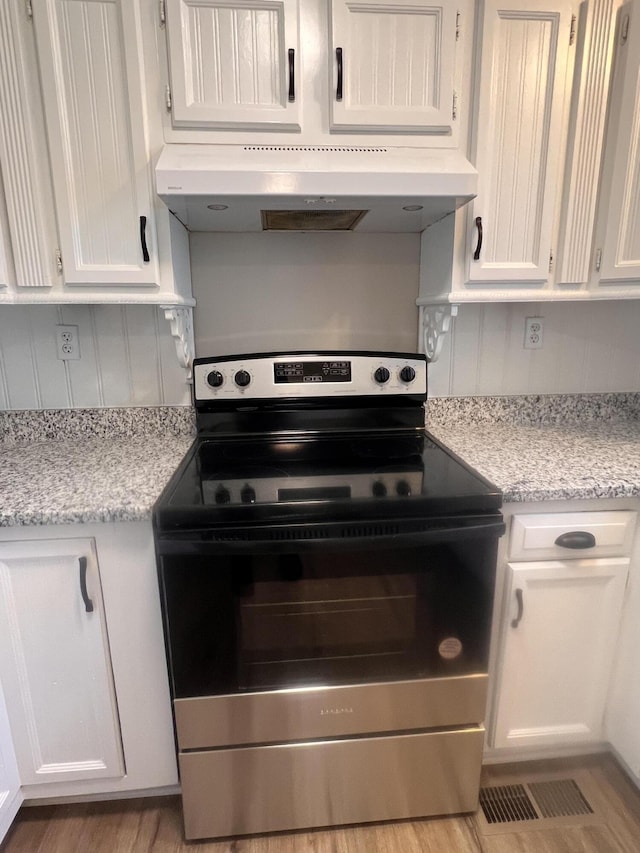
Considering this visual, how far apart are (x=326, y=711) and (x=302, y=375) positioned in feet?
3.05

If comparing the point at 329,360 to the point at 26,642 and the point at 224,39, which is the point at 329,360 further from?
the point at 26,642

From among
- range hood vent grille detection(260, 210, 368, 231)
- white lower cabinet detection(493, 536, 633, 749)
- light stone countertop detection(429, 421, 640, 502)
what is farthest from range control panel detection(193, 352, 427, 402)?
white lower cabinet detection(493, 536, 633, 749)

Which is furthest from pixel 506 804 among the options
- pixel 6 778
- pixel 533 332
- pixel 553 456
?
pixel 533 332

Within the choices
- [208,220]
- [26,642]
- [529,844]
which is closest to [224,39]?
[208,220]

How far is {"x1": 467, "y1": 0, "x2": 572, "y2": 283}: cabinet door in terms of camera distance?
1167 mm

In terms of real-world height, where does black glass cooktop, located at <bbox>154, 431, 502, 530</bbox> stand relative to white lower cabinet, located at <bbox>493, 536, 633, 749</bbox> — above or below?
above

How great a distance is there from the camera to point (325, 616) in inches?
42.7

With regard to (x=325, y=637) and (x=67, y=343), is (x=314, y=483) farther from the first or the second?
(x=67, y=343)

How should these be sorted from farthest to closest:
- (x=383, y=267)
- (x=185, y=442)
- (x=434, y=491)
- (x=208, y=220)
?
(x=383, y=267), (x=185, y=442), (x=208, y=220), (x=434, y=491)

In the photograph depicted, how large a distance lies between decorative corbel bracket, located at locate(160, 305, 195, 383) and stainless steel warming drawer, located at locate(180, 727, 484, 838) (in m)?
1.05

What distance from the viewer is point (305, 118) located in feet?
3.81

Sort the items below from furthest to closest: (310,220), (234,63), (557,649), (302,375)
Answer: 1. (302,375)
2. (310,220)
3. (557,649)
4. (234,63)

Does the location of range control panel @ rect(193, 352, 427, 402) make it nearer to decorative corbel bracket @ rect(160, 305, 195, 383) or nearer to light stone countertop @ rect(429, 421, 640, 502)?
decorative corbel bracket @ rect(160, 305, 195, 383)

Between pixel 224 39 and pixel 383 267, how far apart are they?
2.47 feet
